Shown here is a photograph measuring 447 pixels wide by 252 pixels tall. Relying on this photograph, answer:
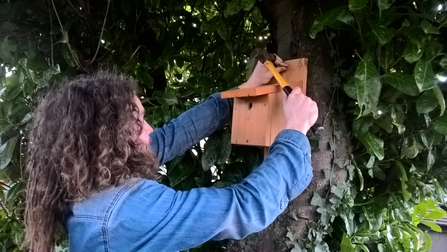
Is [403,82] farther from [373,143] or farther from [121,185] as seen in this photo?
[121,185]

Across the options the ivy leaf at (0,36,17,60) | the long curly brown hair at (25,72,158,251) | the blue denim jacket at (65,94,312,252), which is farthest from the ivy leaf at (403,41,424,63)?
the ivy leaf at (0,36,17,60)

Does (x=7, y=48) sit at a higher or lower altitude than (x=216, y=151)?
higher

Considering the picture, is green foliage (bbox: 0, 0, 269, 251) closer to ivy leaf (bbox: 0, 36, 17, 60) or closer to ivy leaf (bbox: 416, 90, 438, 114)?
ivy leaf (bbox: 0, 36, 17, 60)

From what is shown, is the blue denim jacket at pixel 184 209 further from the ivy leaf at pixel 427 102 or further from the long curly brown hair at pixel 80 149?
the ivy leaf at pixel 427 102

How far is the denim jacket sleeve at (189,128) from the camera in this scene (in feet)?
3.36

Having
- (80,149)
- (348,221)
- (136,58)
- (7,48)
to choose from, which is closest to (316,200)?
(348,221)

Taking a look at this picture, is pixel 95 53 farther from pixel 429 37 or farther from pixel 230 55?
pixel 429 37

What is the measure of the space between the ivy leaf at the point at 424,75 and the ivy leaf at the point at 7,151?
2.85 feet

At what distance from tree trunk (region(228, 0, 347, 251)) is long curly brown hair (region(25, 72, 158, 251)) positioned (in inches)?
11.8

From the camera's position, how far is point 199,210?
29.2 inches

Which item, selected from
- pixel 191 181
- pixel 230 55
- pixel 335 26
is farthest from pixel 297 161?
pixel 230 55

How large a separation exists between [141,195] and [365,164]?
0.51m

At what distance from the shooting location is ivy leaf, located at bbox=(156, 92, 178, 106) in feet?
3.62

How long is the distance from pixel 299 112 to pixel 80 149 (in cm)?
38
